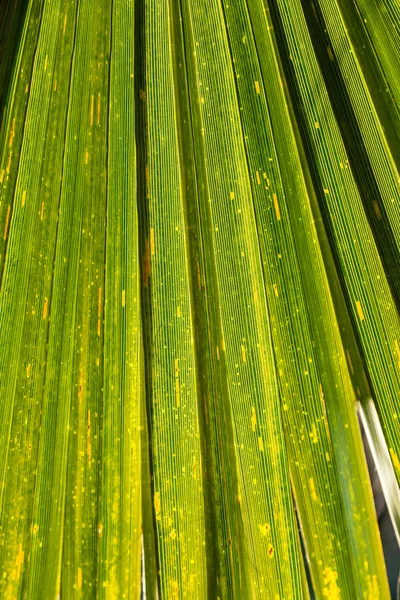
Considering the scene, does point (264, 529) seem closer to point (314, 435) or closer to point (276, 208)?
point (314, 435)

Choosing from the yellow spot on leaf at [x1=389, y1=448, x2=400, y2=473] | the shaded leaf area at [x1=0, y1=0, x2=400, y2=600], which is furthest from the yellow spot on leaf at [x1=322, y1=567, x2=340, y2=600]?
the yellow spot on leaf at [x1=389, y1=448, x2=400, y2=473]

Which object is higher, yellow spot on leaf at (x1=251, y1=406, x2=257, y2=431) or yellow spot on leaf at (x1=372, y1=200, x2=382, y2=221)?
yellow spot on leaf at (x1=372, y1=200, x2=382, y2=221)

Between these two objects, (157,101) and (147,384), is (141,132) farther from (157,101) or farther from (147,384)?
(147,384)

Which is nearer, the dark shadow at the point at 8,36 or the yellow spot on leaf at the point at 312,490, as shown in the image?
the yellow spot on leaf at the point at 312,490

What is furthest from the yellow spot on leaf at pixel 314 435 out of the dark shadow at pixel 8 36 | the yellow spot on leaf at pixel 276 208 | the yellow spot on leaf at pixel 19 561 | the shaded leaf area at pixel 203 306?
the dark shadow at pixel 8 36

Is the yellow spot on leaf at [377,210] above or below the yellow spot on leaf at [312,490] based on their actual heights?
above

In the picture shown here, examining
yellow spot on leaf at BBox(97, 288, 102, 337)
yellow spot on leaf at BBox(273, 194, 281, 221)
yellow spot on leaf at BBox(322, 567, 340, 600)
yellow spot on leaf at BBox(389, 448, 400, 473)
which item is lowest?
yellow spot on leaf at BBox(322, 567, 340, 600)

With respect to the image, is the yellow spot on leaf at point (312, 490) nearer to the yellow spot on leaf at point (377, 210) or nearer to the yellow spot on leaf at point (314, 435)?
the yellow spot on leaf at point (314, 435)

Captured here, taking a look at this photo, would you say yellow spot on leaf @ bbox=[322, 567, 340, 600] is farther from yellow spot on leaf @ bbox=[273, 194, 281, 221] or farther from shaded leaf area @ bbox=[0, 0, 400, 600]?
yellow spot on leaf @ bbox=[273, 194, 281, 221]

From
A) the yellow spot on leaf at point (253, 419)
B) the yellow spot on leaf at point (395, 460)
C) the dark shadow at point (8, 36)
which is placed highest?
the dark shadow at point (8, 36)

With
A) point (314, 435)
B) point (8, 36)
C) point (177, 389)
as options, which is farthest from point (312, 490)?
point (8, 36)

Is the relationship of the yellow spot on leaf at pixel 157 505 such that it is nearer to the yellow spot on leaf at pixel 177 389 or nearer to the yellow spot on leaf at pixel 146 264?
the yellow spot on leaf at pixel 177 389
